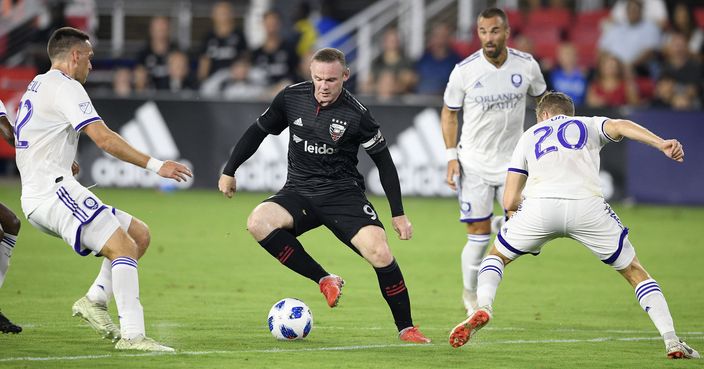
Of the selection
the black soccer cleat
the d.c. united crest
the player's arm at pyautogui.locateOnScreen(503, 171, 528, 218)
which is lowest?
the black soccer cleat

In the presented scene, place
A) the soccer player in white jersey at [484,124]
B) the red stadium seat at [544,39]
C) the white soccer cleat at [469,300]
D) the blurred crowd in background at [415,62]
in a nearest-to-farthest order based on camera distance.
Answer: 1. the white soccer cleat at [469,300]
2. the soccer player in white jersey at [484,124]
3. the blurred crowd in background at [415,62]
4. the red stadium seat at [544,39]

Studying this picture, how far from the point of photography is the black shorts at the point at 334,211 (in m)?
8.75

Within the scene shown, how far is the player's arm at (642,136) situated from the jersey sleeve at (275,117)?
2.40 m

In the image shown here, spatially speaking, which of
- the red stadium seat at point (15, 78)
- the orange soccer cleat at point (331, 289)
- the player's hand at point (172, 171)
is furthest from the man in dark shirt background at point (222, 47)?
the player's hand at point (172, 171)

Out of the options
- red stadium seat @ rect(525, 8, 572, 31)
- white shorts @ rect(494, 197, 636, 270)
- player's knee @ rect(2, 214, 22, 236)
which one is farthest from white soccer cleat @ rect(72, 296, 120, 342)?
red stadium seat @ rect(525, 8, 572, 31)

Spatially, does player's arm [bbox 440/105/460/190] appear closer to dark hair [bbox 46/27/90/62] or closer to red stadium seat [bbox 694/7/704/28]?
dark hair [bbox 46/27/90/62]

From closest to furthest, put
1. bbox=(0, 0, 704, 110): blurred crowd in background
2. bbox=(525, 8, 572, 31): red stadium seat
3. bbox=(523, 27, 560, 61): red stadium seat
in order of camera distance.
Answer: bbox=(0, 0, 704, 110): blurred crowd in background, bbox=(523, 27, 560, 61): red stadium seat, bbox=(525, 8, 572, 31): red stadium seat

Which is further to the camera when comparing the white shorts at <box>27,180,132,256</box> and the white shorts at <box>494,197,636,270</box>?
the white shorts at <box>494,197,636,270</box>

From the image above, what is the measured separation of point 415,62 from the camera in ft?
71.2

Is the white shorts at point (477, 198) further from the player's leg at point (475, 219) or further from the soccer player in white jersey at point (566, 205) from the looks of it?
the soccer player in white jersey at point (566, 205)

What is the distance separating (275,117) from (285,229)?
2.78ft

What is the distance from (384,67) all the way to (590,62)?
4.21 meters

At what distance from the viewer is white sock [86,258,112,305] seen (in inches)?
328

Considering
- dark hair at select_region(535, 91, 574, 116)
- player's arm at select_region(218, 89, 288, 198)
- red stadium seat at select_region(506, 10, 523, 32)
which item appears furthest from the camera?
red stadium seat at select_region(506, 10, 523, 32)
